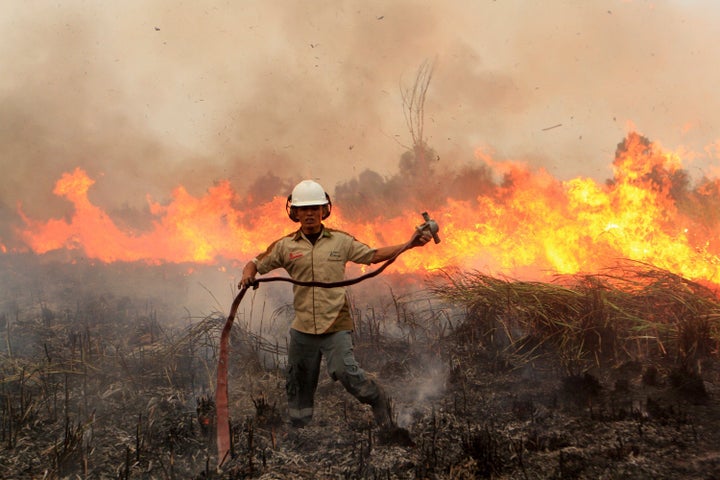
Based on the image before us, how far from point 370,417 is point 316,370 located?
0.71m

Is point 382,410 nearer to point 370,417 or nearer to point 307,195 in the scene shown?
point 370,417

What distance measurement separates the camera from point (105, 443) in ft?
12.7

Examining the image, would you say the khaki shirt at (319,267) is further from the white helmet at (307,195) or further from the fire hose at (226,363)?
the white helmet at (307,195)

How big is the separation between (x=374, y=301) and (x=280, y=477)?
4900 mm

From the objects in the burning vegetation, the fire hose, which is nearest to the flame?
the burning vegetation

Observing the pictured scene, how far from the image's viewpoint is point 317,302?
3941 millimetres

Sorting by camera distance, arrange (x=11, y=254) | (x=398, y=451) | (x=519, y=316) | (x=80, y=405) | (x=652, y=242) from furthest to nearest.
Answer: (x=11, y=254) < (x=652, y=242) < (x=519, y=316) < (x=80, y=405) < (x=398, y=451)

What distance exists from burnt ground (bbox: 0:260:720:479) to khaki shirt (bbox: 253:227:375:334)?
37.7 inches

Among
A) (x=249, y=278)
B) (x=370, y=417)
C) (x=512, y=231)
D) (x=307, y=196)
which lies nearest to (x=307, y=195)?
(x=307, y=196)

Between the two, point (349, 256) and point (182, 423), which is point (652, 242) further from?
point (182, 423)

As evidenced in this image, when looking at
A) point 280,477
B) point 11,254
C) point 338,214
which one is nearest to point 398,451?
point 280,477

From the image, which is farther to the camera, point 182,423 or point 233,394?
point 233,394

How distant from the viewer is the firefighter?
12.6ft

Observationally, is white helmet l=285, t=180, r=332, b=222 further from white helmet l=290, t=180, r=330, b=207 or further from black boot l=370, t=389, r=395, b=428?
black boot l=370, t=389, r=395, b=428
